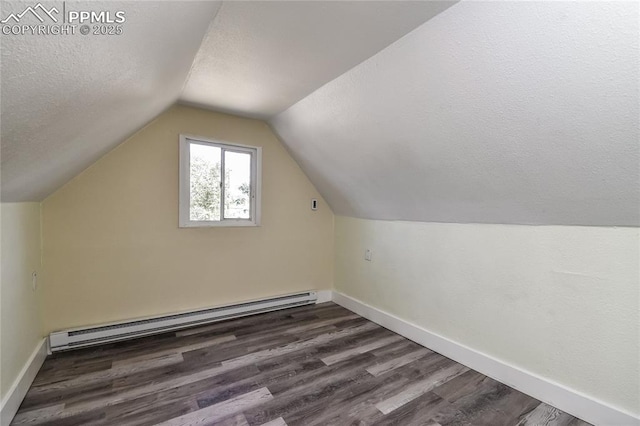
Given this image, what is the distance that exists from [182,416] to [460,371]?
192 centimetres

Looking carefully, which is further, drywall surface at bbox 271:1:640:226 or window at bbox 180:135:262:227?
window at bbox 180:135:262:227

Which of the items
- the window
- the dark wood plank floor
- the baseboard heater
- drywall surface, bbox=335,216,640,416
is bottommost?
the dark wood plank floor

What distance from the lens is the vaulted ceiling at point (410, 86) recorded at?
99 centimetres

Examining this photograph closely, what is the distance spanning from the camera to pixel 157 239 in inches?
103

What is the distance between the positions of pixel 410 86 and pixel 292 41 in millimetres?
742

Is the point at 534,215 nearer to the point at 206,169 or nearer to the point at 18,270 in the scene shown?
the point at 206,169

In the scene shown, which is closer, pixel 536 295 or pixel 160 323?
pixel 536 295

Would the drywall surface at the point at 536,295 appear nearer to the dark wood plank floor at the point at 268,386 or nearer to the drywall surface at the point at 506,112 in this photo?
the drywall surface at the point at 506,112

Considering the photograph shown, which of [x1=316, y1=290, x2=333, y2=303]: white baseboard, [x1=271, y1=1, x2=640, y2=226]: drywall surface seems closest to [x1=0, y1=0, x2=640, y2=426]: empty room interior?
[x1=271, y1=1, x2=640, y2=226]: drywall surface

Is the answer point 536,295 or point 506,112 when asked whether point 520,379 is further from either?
point 506,112

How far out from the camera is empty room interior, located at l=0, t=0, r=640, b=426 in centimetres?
115

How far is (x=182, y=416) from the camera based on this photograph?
1566mm

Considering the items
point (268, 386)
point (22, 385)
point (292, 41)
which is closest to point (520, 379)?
point (268, 386)

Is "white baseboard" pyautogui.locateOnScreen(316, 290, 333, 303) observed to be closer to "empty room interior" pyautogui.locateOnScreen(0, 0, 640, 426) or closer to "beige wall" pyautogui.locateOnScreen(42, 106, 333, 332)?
"beige wall" pyautogui.locateOnScreen(42, 106, 333, 332)
